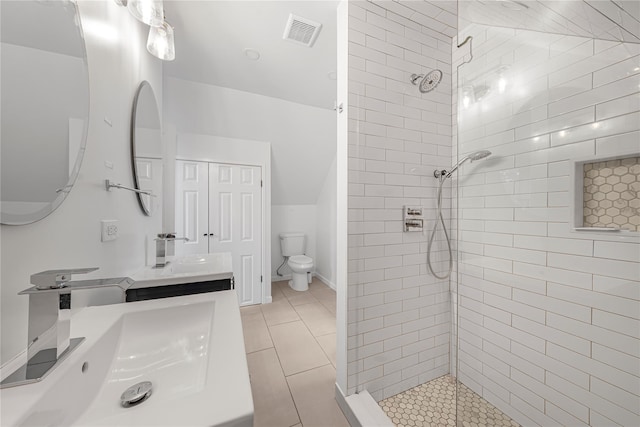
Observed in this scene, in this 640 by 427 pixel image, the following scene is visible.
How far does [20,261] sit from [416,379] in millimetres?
2066

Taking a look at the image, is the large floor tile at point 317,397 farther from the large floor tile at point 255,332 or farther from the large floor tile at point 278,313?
the large floor tile at point 278,313

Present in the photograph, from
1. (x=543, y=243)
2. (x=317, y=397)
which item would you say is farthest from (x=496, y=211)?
(x=317, y=397)

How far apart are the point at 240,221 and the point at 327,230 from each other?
1.33 m

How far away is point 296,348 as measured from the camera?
1.95m

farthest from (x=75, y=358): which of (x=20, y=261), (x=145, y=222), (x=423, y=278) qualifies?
(x=423, y=278)

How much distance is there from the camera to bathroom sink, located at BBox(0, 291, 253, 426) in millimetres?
397

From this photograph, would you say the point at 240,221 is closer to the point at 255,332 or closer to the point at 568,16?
the point at 255,332

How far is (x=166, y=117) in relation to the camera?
7.62ft

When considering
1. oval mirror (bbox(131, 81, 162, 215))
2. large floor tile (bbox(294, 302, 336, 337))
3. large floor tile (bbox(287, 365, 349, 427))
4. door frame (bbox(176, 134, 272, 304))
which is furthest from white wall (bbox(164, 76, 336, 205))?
large floor tile (bbox(287, 365, 349, 427))

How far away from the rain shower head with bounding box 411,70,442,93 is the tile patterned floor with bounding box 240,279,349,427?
2.11 metres

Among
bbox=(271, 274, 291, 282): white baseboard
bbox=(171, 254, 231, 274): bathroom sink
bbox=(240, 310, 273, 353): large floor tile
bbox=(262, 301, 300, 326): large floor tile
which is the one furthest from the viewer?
bbox=(271, 274, 291, 282): white baseboard

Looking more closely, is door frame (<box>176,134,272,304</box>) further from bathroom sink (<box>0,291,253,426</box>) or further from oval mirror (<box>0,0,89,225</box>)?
bathroom sink (<box>0,291,253,426</box>)

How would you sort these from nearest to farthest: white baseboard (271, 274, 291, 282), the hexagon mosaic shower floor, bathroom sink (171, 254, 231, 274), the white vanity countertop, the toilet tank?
1. the white vanity countertop
2. the hexagon mosaic shower floor
3. bathroom sink (171, 254, 231, 274)
4. the toilet tank
5. white baseboard (271, 274, 291, 282)

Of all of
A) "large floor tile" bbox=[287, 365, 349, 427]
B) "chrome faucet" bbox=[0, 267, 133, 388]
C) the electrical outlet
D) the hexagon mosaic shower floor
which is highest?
the electrical outlet
